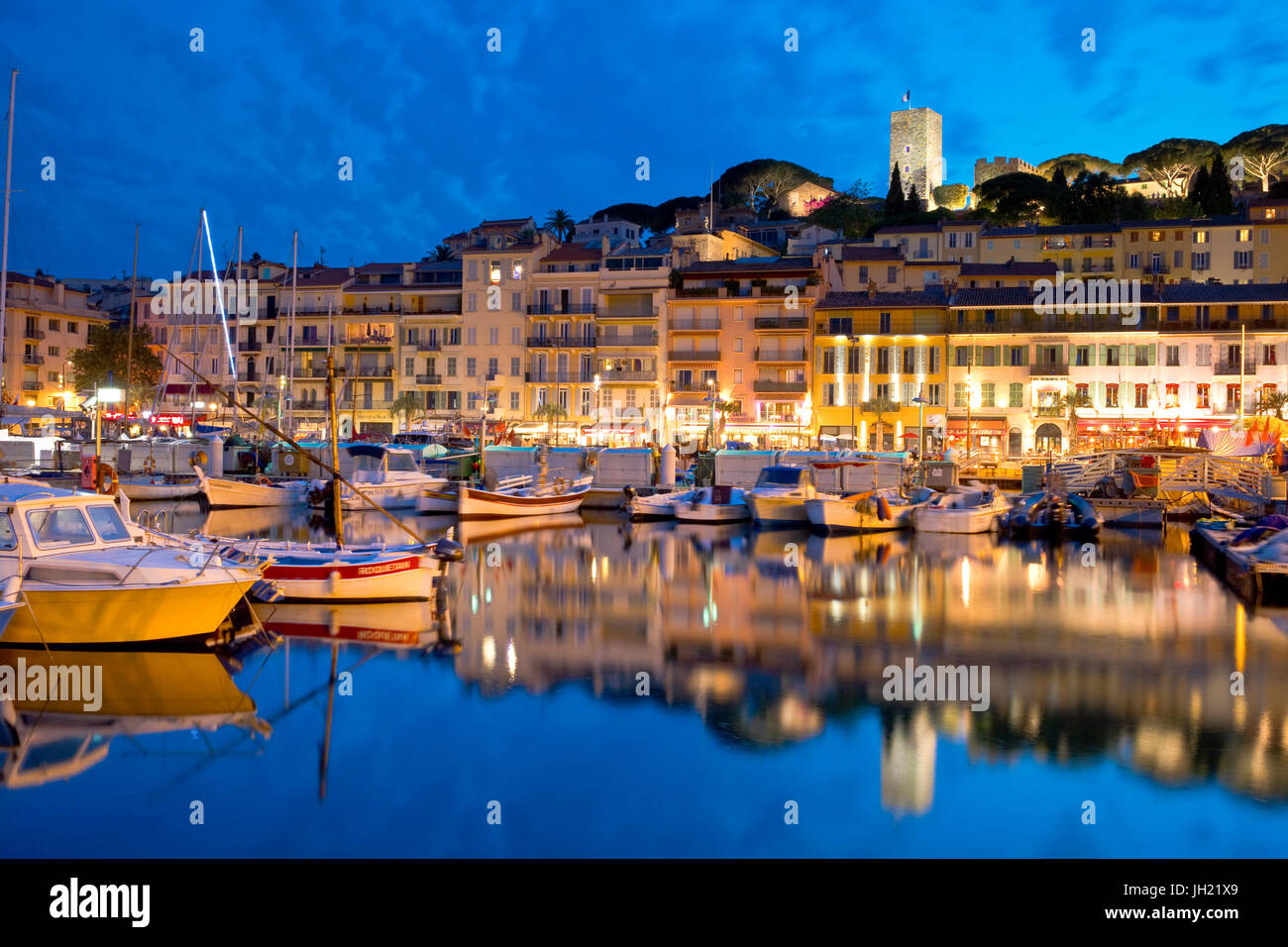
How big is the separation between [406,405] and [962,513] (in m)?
41.6

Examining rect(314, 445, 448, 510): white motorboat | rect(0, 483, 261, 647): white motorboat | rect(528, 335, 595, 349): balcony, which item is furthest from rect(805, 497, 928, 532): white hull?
rect(528, 335, 595, 349): balcony

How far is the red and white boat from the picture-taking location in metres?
37.5

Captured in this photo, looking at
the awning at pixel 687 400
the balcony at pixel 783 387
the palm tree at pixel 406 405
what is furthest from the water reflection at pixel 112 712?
the palm tree at pixel 406 405

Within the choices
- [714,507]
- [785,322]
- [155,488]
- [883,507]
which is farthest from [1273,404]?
[155,488]

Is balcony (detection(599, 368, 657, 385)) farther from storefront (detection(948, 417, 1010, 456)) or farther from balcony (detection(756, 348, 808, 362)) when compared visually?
storefront (detection(948, 417, 1010, 456))

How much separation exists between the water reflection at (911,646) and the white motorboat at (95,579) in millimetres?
3808

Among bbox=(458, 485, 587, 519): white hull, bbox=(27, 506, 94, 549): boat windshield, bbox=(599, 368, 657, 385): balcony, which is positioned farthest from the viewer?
bbox=(599, 368, 657, 385): balcony

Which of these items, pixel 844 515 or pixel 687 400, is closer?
pixel 844 515

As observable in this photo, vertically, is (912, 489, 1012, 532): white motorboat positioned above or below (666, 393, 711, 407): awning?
below

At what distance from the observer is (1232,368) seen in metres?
60.2

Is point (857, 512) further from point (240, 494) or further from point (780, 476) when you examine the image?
point (240, 494)

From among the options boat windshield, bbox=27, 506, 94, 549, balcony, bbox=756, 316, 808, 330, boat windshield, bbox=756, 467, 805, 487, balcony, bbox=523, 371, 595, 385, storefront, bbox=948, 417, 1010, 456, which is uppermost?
balcony, bbox=756, 316, 808, 330

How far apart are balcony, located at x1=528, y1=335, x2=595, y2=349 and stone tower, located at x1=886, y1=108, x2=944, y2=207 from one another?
250 ft

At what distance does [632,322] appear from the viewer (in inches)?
2707
